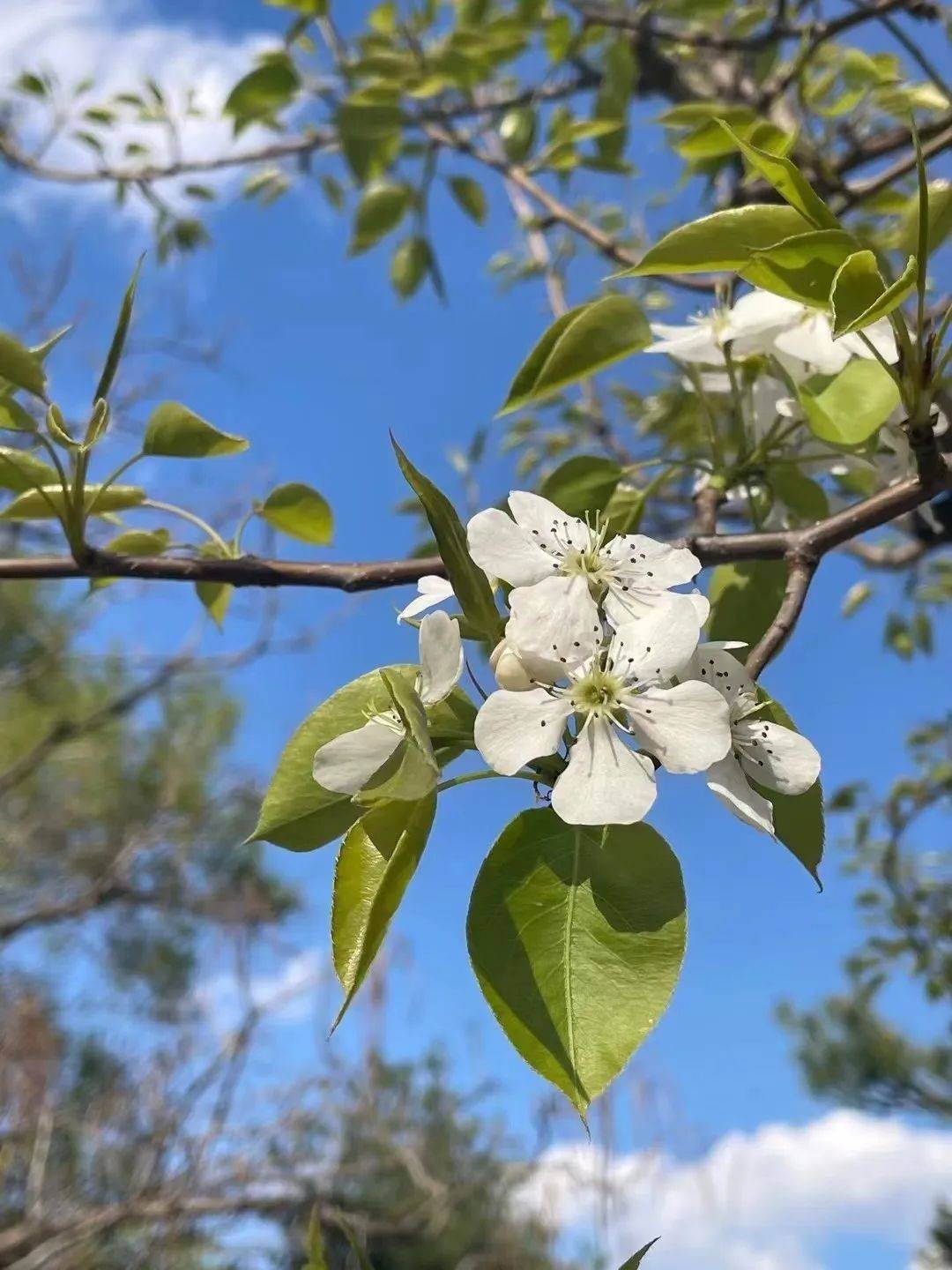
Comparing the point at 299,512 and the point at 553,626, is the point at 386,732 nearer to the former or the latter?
the point at 553,626

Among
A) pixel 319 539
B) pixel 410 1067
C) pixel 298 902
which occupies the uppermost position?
pixel 319 539

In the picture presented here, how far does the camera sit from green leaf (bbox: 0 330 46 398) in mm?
562

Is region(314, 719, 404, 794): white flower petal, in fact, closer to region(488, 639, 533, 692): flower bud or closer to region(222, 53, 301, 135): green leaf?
region(488, 639, 533, 692): flower bud

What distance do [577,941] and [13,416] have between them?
1.40ft

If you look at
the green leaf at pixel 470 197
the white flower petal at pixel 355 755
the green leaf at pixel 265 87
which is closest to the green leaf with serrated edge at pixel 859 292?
the white flower petal at pixel 355 755

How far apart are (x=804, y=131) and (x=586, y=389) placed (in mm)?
625

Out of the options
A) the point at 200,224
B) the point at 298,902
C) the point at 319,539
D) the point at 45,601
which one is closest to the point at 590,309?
the point at 319,539

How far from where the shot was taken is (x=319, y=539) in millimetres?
723

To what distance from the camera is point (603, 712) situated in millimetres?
448

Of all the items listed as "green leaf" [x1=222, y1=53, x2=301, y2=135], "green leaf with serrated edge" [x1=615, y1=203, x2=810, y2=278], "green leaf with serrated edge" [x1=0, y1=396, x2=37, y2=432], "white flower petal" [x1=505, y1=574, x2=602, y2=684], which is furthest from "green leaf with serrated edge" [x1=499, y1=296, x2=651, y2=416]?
"green leaf" [x1=222, y1=53, x2=301, y2=135]

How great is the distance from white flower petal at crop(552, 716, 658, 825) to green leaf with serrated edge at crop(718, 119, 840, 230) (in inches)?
9.7

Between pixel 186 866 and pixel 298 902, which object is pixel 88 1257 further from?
pixel 298 902

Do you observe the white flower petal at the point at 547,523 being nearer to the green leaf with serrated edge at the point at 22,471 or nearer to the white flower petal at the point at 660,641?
the white flower petal at the point at 660,641

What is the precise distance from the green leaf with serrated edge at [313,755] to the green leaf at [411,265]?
1137 mm
